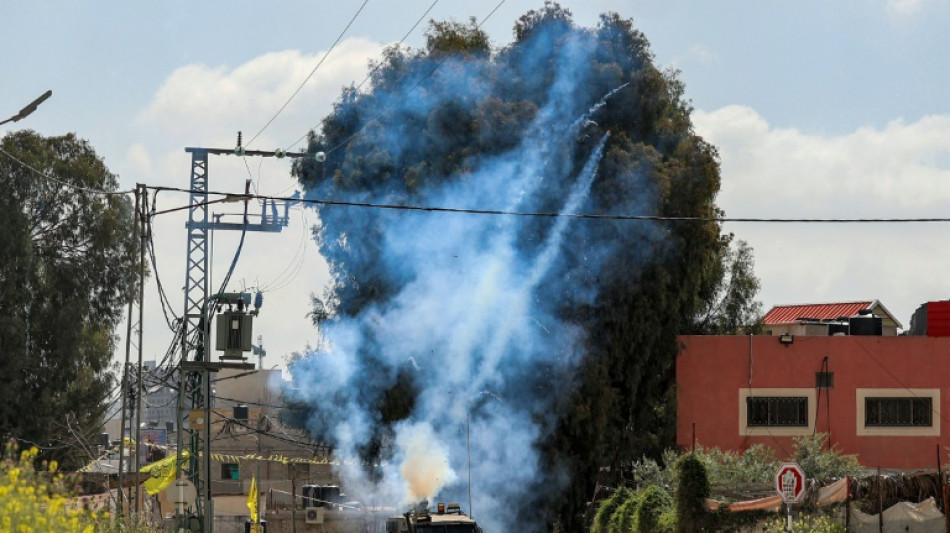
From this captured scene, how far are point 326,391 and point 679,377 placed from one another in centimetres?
1216

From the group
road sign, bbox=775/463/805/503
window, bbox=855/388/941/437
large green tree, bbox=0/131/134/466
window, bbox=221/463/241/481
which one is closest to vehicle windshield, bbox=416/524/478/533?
road sign, bbox=775/463/805/503

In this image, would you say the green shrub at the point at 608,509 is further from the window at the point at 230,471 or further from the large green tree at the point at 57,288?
the window at the point at 230,471

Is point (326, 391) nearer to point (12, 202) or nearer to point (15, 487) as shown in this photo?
point (12, 202)

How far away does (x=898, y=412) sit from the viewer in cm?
4772

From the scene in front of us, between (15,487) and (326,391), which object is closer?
(15,487)

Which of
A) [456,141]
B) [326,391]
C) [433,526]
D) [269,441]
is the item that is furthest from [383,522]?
[269,441]

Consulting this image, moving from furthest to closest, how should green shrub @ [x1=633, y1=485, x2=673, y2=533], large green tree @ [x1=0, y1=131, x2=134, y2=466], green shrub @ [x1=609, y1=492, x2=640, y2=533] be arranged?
large green tree @ [x1=0, y1=131, x2=134, y2=466]
green shrub @ [x1=609, y1=492, x2=640, y2=533]
green shrub @ [x1=633, y1=485, x2=673, y2=533]

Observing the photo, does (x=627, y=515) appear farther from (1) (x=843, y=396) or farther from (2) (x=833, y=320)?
(2) (x=833, y=320)

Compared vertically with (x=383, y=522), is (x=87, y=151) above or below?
above

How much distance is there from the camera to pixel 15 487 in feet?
49.3

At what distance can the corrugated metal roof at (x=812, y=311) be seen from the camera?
62.3m

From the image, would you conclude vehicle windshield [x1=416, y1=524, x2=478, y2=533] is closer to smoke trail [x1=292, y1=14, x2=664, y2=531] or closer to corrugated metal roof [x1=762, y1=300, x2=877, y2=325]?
smoke trail [x1=292, y1=14, x2=664, y2=531]

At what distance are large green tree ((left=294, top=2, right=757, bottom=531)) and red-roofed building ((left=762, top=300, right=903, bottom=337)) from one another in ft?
18.2

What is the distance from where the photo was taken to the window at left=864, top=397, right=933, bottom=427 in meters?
47.6
